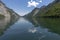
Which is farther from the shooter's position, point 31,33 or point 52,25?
point 52,25

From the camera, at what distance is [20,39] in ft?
94.8

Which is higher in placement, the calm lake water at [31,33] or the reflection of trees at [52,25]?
the calm lake water at [31,33]

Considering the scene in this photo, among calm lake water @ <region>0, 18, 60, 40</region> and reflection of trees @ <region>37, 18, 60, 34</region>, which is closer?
calm lake water @ <region>0, 18, 60, 40</region>

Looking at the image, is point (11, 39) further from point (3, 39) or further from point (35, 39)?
point (35, 39)

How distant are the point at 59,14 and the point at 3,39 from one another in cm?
14691

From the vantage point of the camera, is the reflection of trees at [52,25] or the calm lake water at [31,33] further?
the reflection of trees at [52,25]

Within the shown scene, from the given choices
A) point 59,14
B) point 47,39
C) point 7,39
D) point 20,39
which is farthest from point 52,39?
point 59,14

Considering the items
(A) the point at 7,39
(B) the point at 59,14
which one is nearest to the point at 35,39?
(A) the point at 7,39

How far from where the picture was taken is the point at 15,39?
29.1m

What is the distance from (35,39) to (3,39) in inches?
233

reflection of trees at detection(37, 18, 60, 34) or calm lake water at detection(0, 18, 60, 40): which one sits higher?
calm lake water at detection(0, 18, 60, 40)

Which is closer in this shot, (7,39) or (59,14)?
(7,39)

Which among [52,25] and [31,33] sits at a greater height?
[31,33]

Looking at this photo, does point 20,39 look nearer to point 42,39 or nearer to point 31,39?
point 31,39
